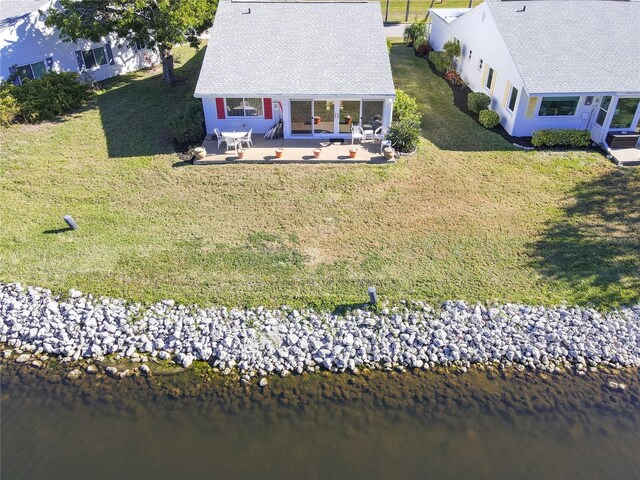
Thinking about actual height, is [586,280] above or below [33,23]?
below

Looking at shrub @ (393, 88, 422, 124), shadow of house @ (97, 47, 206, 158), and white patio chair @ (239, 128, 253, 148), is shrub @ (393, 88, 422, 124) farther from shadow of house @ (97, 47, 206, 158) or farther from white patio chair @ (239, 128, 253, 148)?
shadow of house @ (97, 47, 206, 158)

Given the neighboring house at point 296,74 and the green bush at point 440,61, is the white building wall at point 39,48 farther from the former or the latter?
the green bush at point 440,61

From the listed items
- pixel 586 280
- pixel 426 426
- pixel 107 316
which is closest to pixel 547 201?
pixel 586 280

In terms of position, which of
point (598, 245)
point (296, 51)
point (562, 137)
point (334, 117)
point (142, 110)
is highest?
point (296, 51)

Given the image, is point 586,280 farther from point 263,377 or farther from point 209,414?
point 209,414

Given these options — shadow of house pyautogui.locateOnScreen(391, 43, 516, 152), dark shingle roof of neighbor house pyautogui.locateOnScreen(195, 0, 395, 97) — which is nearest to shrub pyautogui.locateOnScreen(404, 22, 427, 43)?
shadow of house pyautogui.locateOnScreen(391, 43, 516, 152)

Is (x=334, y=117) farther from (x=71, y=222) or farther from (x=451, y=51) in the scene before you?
(x=451, y=51)

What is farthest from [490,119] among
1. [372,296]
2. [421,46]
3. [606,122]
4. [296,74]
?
[421,46]
